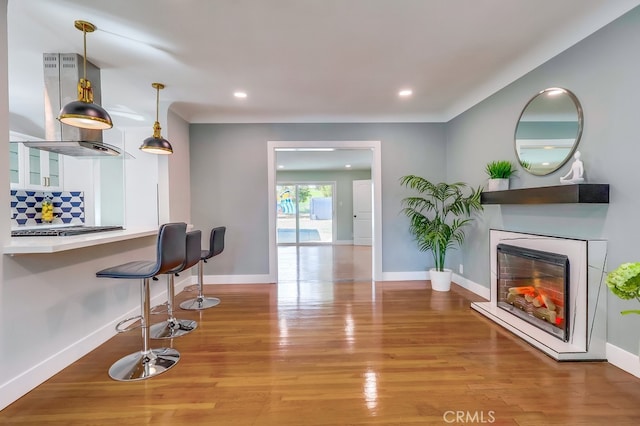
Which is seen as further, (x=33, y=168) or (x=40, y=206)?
(x=40, y=206)

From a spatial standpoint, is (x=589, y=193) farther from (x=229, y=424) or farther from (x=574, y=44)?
(x=229, y=424)

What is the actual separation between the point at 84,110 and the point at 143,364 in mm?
1852

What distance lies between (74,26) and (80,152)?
1.08 m

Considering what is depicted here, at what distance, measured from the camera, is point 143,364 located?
2135mm

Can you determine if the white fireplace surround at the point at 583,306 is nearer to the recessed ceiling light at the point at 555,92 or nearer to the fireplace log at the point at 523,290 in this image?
the fireplace log at the point at 523,290

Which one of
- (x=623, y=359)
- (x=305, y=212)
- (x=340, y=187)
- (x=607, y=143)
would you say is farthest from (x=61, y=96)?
(x=340, y=187)

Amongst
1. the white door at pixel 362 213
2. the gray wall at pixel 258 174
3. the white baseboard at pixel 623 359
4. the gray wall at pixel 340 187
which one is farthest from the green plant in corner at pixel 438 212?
the gray wall at pixel 340 187

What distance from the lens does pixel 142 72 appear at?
2947 mm

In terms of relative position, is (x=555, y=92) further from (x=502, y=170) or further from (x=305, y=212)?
(x=305, y=212)

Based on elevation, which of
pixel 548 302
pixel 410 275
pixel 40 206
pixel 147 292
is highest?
pixel 40 206

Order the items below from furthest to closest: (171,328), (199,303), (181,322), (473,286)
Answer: (473,286)
(199,303)
(181,322)
(171,328)

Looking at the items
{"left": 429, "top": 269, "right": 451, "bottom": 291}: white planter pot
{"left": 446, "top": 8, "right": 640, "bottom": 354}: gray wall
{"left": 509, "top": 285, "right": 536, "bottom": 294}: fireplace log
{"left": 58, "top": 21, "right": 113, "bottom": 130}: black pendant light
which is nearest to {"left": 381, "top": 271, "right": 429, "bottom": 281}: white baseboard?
{"left": 429, "top": 269, "right": 451, "bottom": 291}: white planter pot

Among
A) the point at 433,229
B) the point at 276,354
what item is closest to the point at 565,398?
the point at 276,354

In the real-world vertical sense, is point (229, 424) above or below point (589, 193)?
below
